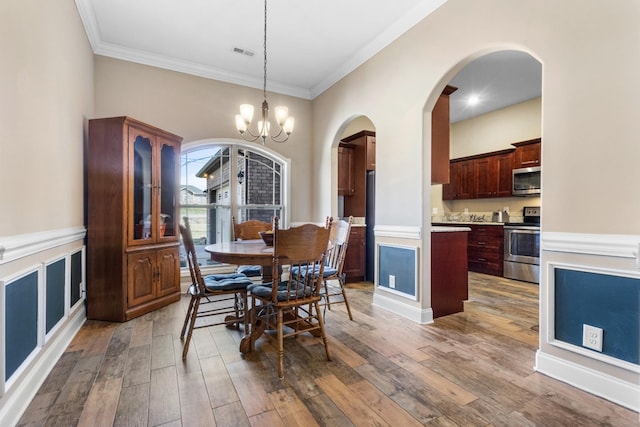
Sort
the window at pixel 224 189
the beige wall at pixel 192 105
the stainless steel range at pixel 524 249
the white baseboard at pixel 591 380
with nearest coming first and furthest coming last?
the white baseboard at pixel 591 380
the beige wall at pixel 192 105
the window at pixel 224 189
the stainless steel range at pixel 524 249

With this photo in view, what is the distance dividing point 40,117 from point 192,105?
2.30 m

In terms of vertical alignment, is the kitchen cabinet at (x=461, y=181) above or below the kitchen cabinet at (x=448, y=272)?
above

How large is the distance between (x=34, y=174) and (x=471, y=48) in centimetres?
326

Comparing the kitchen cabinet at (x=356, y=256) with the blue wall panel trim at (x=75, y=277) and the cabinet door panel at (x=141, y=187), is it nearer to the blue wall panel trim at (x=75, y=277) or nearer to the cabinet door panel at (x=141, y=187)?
the cabinet door panel at (x=141, y=187)

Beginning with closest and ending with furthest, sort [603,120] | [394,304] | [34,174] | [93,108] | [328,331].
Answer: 1. [603,120]
2. [34,174]
3. [328,331]
4. [394,304]
5. [93,108]

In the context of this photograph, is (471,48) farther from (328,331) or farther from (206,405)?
(206,405)

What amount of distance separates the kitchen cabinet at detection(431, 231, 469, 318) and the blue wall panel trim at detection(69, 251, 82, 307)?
128 inches

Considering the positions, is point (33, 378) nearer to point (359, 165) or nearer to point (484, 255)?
point (359, 165)

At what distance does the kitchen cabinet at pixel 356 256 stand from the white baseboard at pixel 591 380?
2.67 meters

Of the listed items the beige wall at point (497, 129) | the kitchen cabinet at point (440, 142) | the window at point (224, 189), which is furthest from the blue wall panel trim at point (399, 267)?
the beige wall at point (497, 129)

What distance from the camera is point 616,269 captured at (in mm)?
1657

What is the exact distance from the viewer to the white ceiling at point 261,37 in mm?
Answer: 2863

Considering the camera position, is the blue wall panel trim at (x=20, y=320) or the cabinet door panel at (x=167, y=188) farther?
the cabinet door panel at (x=167, y=188)

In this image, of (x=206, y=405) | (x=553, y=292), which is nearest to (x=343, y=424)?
(x=206, y=405)
